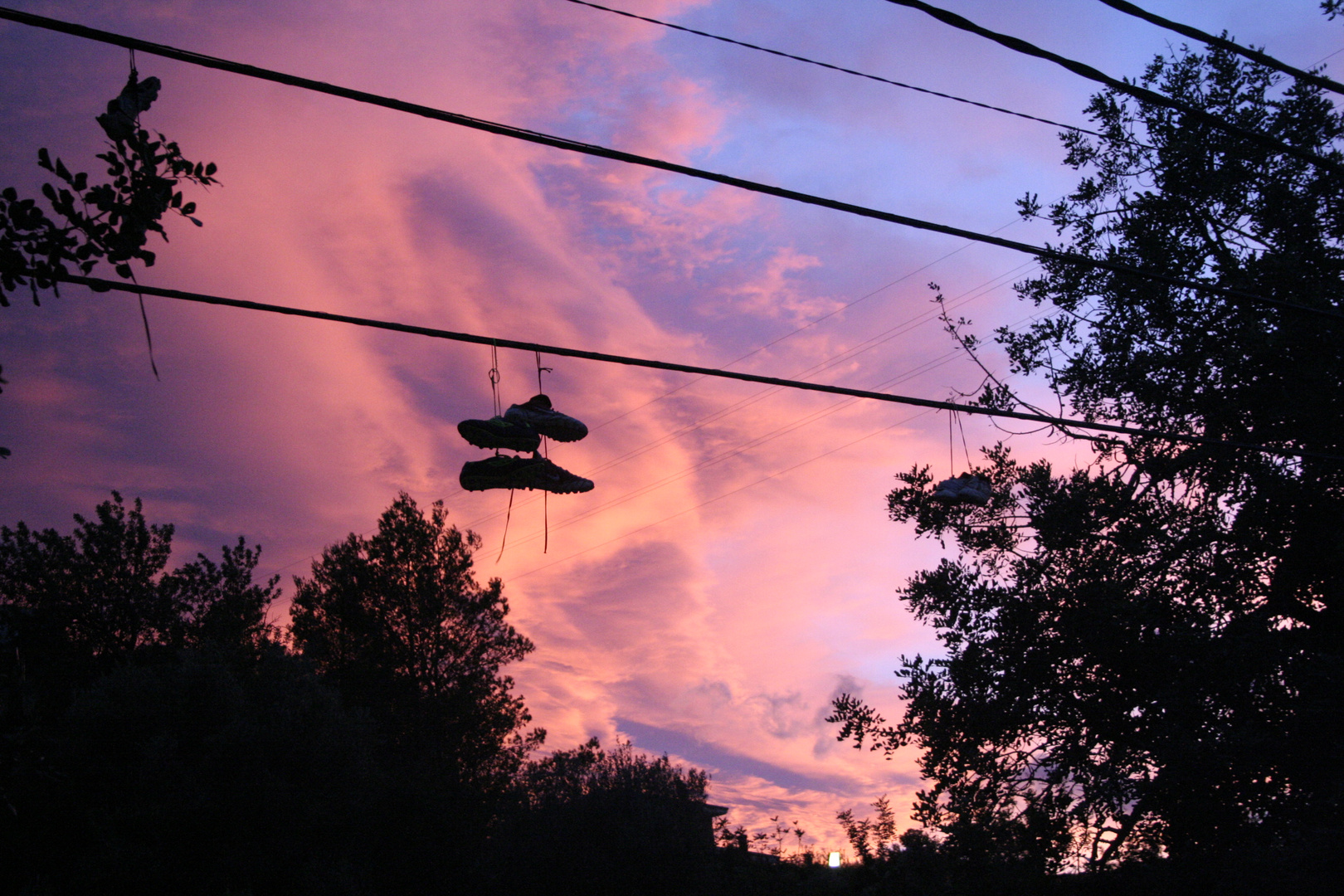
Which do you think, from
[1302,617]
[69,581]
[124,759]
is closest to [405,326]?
[1302,617]

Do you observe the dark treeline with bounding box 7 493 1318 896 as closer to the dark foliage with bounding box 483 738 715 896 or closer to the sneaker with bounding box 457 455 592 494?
the dark foliage with bounding box 483 738 715 896

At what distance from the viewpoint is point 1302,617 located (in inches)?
396

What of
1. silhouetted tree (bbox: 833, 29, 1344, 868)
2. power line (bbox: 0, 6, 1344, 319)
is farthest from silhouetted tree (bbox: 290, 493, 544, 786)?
power line (bbox: 0, 6, 1344, 319)

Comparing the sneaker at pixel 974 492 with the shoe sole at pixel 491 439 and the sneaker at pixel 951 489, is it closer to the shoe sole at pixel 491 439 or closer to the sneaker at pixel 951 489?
the sneaker at pixel 951 489

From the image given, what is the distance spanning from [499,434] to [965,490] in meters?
5.40

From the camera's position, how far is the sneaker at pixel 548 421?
7.09 metres

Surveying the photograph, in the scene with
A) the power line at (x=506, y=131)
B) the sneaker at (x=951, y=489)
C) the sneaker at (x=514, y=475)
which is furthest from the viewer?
the sneaker at (x=951, y=489)

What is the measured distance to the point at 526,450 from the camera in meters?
7.00

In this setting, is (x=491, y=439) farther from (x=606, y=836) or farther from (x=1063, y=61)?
(x=606, y=836)

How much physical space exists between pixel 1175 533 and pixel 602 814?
41.9ft

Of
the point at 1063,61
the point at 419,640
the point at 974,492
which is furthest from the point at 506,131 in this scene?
the point at 419,640

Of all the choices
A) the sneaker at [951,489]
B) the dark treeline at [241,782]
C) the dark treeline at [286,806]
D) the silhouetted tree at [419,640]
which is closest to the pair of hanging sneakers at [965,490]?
the sneaker at [951,489]

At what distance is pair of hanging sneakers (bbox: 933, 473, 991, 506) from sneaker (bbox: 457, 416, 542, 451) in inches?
197

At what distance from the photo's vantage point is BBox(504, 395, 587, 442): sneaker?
23.3ft
